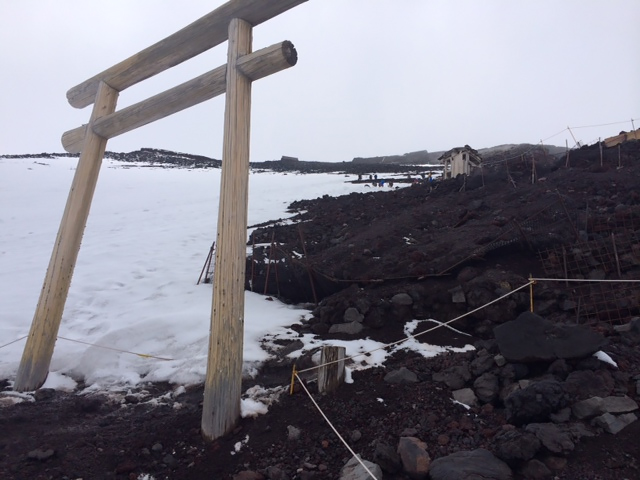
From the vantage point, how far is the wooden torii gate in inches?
135

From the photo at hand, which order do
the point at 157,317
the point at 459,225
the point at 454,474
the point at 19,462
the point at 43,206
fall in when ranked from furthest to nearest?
the point at 43,206 → the point at 459,225 → the point at 157,317 → the point at 19,462 → the point at 454,474

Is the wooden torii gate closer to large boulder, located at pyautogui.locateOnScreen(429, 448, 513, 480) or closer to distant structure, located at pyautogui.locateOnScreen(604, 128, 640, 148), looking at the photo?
large boulder, located at pyautogui.locateOnScreen(429, 448, 513, 480)

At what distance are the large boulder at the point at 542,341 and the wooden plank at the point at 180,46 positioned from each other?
142 inches

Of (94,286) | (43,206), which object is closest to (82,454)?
(94,286)

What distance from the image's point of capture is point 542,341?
358cm

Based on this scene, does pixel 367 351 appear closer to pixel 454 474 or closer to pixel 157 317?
pixel 454 474

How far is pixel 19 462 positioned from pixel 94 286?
525cm

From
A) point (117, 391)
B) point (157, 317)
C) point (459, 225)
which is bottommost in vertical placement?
point (117, 391)

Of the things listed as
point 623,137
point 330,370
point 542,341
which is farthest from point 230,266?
point 623,137

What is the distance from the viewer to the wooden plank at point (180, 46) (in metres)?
3.72

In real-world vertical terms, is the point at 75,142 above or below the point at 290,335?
above

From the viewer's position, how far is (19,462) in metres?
3.12

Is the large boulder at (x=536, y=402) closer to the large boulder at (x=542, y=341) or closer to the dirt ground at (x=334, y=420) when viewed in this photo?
the dirt ground at (x=334, y=420)

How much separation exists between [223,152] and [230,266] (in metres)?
1.02
